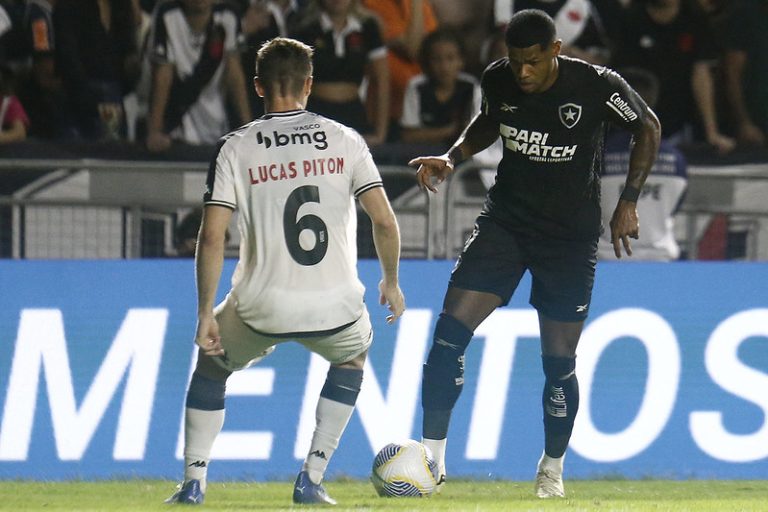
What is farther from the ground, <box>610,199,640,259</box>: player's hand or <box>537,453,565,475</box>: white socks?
<box>610,199,640,259</box>: player's hand

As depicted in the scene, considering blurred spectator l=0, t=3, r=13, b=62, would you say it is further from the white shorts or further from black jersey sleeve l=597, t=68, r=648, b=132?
A: black jersey sleeve l=597, t=68, r=648, b=132

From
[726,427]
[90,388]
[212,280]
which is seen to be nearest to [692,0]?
[726,427]

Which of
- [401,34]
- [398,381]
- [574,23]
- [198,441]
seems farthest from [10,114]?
[198,441]

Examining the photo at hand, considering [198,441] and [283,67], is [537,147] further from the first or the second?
[198,441]

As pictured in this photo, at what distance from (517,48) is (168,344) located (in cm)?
313

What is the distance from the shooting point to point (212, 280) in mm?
6227

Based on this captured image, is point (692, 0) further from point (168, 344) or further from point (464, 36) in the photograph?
point (168, 344)

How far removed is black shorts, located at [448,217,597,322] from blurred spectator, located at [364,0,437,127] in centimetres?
464

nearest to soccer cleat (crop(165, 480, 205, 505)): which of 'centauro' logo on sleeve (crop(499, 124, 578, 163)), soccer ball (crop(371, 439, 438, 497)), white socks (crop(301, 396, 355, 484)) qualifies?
white socks (crop(301, 396, 355, 484))

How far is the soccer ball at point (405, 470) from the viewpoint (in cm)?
686

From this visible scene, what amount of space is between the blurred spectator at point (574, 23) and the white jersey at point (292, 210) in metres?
5.40

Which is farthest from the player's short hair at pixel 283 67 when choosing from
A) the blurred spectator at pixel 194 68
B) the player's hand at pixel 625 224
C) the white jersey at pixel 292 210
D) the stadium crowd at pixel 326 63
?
the blurred spectator at pixel 194 68

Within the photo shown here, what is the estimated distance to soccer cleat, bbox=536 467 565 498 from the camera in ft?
24.1

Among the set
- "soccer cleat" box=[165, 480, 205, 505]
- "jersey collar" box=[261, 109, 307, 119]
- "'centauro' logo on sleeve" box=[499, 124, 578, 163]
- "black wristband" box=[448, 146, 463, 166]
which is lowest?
"soccer cleat" box=[165, 480, 205, 505]
